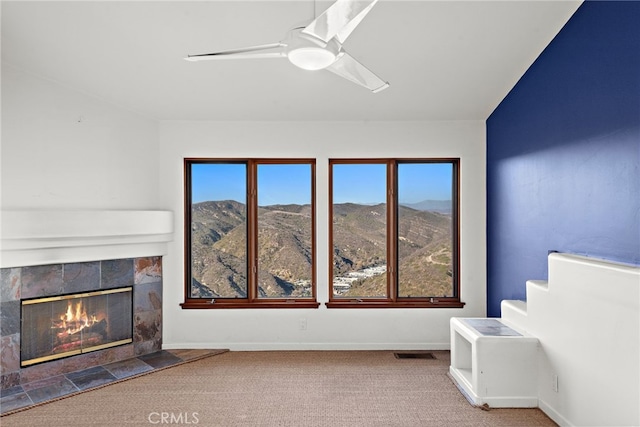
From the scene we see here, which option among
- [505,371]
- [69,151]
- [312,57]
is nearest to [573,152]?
[505,371]

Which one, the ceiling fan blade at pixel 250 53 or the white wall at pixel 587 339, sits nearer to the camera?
the ceiling fan blade at pixel 250 53

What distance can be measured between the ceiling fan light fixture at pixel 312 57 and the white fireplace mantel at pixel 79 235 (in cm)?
261

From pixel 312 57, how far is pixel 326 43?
103 millimetres

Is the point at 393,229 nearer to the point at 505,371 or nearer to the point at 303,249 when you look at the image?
the point at 303,249

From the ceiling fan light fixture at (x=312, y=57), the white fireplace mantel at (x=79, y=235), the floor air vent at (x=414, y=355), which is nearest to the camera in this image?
the ceiling fan light fixture at (x=312, y=57)

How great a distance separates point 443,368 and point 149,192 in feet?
11.3

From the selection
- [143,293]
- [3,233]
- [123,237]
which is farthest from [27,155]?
[143,293]

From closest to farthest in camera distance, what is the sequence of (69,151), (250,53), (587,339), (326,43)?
(326,43) → (250,53) → (587,339) → (69,151)

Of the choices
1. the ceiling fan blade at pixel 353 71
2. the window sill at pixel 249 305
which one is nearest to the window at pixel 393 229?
the window sill at pixel 249 305

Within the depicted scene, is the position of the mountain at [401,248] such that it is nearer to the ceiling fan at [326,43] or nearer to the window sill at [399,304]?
the window sill at [399,304]

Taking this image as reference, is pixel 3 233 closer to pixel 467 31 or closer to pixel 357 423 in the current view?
pixel 357 423

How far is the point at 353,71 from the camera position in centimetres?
213

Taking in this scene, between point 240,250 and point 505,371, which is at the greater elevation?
point 240,250

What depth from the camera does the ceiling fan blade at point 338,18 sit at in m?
1.52
